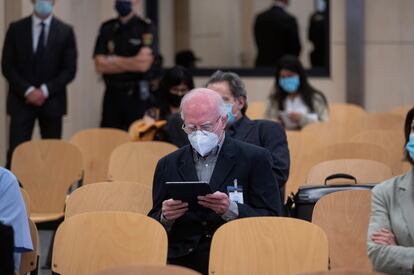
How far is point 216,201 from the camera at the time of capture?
5.58m

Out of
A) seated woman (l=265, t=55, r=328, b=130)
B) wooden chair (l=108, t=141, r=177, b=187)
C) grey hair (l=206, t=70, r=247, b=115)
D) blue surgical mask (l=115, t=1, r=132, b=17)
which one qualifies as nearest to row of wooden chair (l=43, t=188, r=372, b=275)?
grey hair (l=206, t=70, r=247, b=115)

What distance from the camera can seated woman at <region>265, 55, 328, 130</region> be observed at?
10203 mm

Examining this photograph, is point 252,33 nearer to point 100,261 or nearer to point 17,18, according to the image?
point 17,18

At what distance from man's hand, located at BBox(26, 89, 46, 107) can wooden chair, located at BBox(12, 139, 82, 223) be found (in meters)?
1.65

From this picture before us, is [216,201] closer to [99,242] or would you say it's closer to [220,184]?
[220,184]

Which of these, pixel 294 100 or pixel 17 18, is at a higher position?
pixel 17 18

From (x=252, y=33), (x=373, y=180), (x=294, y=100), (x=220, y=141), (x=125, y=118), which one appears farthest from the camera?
(x=252, y=33)

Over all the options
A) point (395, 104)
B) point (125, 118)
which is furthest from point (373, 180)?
point (395, 104)

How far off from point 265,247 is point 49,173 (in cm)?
346

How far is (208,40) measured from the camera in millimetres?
14453

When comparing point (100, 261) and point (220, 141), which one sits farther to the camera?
point (220, 141)

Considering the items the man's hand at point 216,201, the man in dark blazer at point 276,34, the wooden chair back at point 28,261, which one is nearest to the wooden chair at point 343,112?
the man in dark blazer at point 276,34

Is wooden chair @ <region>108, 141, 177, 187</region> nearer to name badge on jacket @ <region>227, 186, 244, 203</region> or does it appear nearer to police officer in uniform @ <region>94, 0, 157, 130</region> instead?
name badge on jacket @ <region>227, 186, 244, 203</region>

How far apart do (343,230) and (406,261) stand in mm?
1067
